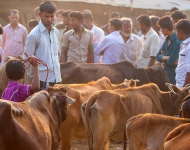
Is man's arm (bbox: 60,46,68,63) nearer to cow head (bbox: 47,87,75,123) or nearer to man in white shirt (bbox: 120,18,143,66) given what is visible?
man in white shirt (bbox: 120,18,143,66)

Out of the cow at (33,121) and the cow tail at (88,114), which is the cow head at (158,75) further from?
the cow at (33,121)

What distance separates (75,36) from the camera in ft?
40.4

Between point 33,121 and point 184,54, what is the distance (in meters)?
4.29

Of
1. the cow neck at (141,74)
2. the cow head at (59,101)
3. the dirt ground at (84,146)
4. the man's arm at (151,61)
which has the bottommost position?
the dirt ground at (84,146)

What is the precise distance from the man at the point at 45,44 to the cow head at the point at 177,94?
2104 millimetres

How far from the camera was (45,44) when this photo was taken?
28.9ft

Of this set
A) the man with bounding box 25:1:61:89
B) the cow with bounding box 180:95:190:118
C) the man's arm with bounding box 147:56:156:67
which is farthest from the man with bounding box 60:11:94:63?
the cow with bounding box 180:95:190:118

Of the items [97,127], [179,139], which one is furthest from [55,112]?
[179,139]

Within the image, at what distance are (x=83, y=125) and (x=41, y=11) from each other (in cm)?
205

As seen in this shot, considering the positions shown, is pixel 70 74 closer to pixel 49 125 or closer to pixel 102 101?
pixel 102 101

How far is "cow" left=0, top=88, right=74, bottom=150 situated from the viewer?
5488 millimetres

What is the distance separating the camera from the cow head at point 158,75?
1225 cm

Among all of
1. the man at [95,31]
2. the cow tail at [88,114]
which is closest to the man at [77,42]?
the man at [95,31]

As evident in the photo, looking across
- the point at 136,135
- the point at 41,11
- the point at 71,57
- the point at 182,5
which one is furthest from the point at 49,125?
the point at 182,5
